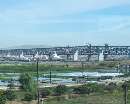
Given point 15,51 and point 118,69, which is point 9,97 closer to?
point 118,69

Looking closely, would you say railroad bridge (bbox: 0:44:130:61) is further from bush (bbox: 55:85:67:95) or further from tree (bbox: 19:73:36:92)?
bush (bbox: 55:85:67:95)

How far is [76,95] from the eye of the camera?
3459 centimetres

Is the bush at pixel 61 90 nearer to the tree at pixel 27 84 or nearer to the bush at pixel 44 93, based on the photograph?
the bush at pixel 44 93

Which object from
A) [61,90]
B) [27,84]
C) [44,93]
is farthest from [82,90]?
[27,84]

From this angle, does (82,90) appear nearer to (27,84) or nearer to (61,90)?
(61,90)

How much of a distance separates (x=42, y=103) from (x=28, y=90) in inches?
356

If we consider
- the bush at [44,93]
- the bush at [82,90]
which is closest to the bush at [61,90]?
the bush at [44,93]

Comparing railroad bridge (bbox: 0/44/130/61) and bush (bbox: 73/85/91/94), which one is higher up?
railroad bridge (bbox: 0/44/130/61)

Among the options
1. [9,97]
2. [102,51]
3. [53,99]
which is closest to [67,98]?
[53,99]

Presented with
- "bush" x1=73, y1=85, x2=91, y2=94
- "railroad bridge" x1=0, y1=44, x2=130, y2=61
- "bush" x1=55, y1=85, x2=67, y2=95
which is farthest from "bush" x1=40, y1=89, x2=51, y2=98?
"railroad bridge" x1=0, y1=44, x2=130, y2=61

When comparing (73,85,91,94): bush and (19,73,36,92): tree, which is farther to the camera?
(19,73,36,92): tree

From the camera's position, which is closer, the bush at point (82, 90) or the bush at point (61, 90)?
the bush at point (61, 90)

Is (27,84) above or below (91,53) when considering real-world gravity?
below

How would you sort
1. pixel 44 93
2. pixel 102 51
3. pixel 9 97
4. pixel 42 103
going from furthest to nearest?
1. pixel 102 51
2. pixel 44 93
3. pixel 9 97
4. pixel 42 103
